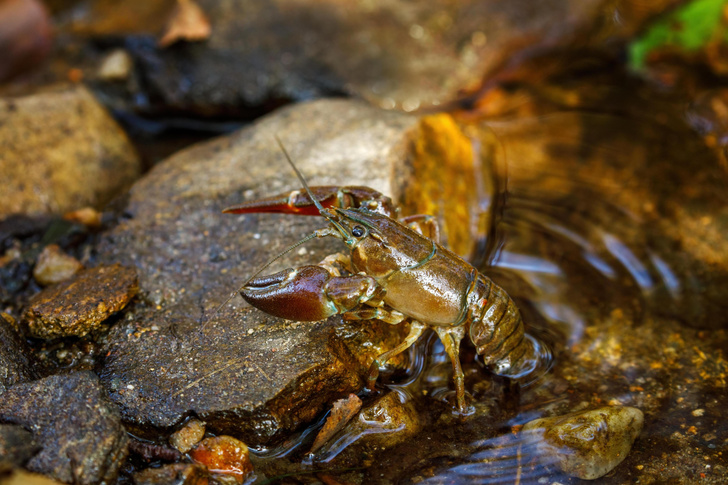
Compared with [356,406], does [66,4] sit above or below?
above

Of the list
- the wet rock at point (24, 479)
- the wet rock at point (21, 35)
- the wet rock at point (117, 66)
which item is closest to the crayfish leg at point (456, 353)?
the wet rock at point (24, 479)

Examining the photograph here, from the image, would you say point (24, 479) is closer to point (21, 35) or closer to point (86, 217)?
point (86, 217)

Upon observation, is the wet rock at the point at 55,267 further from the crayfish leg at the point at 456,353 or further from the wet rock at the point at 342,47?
the wet rock at the point at 342,47

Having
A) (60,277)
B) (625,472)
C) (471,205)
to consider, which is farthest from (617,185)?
(60,277)

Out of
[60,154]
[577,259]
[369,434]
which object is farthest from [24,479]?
[577,259]

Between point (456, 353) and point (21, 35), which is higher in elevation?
point (21, 35)

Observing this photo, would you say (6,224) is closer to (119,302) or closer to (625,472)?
(119,302)

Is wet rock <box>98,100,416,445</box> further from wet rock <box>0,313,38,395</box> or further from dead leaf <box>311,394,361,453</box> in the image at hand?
wet rock <box>0,313,38,395</box>
